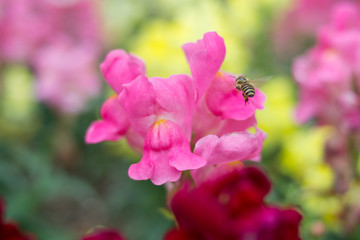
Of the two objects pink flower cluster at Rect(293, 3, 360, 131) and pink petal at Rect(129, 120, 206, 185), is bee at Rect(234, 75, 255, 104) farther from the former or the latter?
pink flower cluster at Rect(293, 3, 360, 131)

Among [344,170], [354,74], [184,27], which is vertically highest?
[184,27]

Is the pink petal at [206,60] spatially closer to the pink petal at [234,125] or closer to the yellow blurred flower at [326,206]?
the pink petal at [234,125]

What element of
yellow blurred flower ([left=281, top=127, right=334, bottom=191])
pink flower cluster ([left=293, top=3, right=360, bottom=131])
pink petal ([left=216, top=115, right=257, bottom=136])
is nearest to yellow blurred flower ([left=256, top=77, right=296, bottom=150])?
yellow blurred flower ([left=281, top=127, right=334, bottom=191])

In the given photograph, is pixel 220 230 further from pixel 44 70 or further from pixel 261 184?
pixel 44 70

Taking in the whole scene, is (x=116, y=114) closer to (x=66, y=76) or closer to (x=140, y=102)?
(x=140, y=102)

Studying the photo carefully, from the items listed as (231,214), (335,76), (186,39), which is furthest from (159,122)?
(186,39)

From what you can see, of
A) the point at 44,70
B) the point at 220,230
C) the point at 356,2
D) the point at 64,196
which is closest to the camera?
the point at 220,230

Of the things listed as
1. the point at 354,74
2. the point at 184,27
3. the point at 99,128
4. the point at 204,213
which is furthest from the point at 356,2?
the point at 204,213

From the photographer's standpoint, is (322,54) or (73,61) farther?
(73,61)

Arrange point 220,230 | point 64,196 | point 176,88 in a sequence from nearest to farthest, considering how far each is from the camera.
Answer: point 220,230, point 176,88, point 64,196
